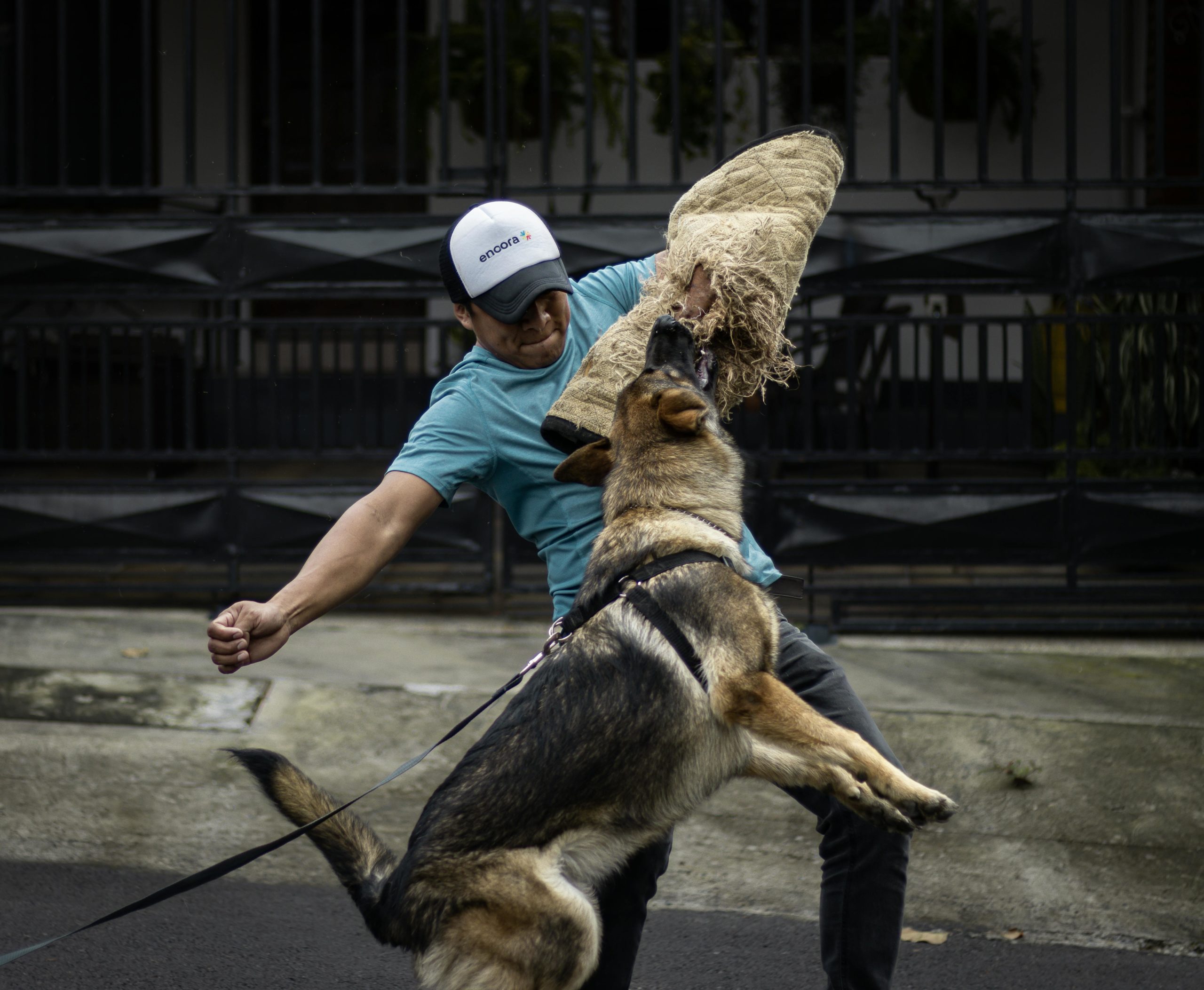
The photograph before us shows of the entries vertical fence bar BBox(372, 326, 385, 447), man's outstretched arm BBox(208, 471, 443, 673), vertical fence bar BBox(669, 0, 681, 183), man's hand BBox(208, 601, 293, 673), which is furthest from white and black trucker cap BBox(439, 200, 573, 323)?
vertical fence bar BBox(372, 326, 385, 447)

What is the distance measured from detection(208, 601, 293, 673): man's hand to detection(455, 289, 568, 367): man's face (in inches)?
34.0

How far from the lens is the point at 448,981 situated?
2.68 m

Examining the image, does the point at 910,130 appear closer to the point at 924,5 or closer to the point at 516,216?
the point at 924,5

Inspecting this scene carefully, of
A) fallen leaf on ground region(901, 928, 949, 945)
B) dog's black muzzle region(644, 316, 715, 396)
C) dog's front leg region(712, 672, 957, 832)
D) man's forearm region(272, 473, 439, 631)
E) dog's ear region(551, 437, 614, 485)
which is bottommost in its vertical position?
fallen leaf on ground region(901, 928, 949, 945)

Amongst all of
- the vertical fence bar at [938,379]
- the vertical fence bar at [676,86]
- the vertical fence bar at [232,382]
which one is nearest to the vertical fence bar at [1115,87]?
the vertical fence bar at [938,379]

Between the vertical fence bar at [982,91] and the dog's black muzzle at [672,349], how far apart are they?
4.24 metres

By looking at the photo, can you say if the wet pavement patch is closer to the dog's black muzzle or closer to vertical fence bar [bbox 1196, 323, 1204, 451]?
the dog's black muzzle

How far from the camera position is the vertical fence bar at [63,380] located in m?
7.15

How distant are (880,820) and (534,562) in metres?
4.78

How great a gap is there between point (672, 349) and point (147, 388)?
16.1 ft

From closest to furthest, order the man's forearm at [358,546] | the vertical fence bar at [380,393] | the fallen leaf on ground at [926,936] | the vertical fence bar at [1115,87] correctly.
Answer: the man's forearm at [358,546] < the fallen leaf on ground at [926,936] < the vertical fence bar at [1115,87] < the vertical fence bar at [380,393]

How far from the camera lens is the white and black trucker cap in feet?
9.92

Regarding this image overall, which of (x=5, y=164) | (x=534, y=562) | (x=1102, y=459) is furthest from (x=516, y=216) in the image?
(x=5, y=164)

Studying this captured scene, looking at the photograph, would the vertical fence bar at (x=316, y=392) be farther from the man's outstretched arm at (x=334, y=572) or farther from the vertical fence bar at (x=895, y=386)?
the man's outstretched arm at (x=334, y=572)
